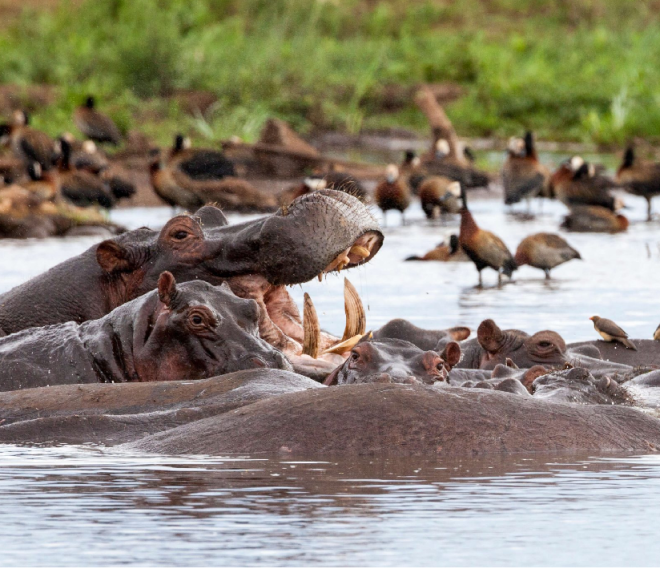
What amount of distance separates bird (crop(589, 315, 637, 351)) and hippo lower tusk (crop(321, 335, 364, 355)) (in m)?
2.26

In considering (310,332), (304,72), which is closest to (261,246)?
(310,332)

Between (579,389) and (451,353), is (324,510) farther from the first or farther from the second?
(451,353)

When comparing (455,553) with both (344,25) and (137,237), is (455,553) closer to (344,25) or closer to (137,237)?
(137,237)

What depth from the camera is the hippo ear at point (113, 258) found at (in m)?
5.76

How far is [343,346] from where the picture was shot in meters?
5.80

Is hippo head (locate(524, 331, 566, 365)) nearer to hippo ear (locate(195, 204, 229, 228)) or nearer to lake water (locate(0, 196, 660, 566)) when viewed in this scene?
hippo ear (locate(195, 204, 229, 228))

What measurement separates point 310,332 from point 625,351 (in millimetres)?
2541

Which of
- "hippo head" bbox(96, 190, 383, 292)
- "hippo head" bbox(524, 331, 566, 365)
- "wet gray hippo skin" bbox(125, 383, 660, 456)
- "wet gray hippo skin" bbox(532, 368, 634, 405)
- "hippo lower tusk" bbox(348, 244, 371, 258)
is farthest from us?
"hippo head" bbox(524, 331, 566, 365)

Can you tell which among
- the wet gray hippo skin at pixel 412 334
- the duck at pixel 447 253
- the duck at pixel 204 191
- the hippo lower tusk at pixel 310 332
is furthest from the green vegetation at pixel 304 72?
the hippo lower tusk at pixel 310 332

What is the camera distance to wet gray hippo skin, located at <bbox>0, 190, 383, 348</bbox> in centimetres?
546

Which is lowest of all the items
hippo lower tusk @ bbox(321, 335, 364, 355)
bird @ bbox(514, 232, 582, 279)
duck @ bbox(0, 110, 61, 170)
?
bird @ bbox(514, 232, 582, 279)

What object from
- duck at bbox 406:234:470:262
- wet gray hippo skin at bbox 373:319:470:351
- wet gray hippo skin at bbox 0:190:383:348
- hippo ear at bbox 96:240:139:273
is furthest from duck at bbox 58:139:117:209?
hippo ear at bbox 96:240:139:273

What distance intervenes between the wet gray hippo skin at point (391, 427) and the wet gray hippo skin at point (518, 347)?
241 centimetres

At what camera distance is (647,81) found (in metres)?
30.8
